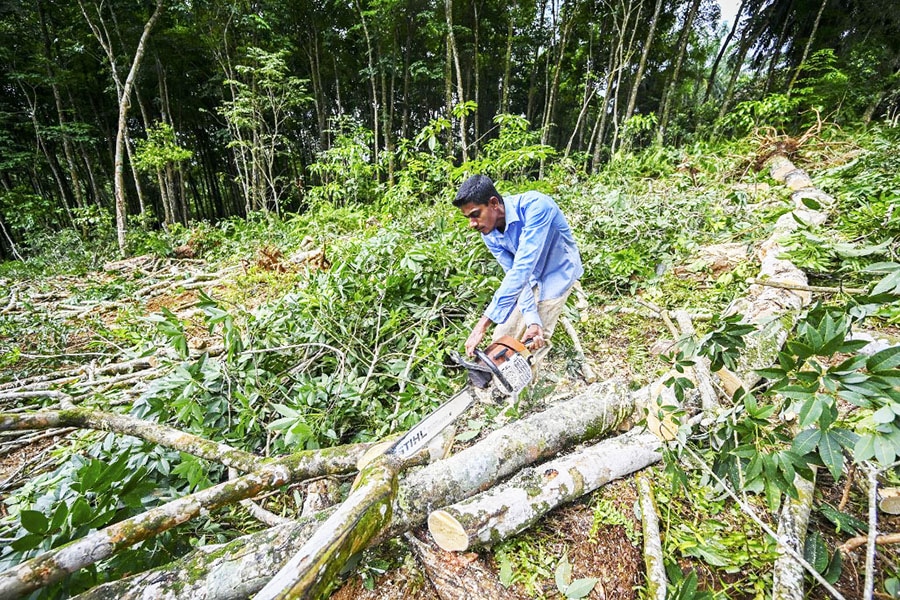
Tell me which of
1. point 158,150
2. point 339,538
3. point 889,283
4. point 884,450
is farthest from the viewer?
point 158,150

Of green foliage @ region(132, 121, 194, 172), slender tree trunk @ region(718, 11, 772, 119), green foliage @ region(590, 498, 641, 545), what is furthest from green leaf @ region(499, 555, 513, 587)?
slender tree trunk @ region(718, 11, 772, 119)

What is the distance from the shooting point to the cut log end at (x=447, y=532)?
1.36m

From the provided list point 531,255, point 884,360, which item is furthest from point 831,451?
point 531,255

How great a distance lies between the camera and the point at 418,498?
1.52m

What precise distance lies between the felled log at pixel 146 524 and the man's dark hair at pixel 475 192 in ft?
5.05

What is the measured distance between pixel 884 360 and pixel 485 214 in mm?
1731

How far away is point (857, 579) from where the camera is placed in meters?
1.27

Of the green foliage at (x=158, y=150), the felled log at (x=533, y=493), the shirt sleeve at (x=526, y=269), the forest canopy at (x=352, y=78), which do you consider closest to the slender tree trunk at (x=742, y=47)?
the forest canopy at (x=352, y=78)

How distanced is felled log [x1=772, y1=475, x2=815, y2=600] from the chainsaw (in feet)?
3.57

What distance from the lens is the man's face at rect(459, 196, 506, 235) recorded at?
2.14m

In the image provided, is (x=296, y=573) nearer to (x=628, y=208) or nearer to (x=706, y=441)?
(x=706, y=441)

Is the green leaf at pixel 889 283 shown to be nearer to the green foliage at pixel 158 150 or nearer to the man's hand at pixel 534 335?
the man's hand at pixel 534 335

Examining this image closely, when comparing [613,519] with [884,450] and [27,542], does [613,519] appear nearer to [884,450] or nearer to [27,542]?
[884,450]

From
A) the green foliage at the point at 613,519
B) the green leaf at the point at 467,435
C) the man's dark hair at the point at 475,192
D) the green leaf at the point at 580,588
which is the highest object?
the man's dark hair at the point at 475,192
